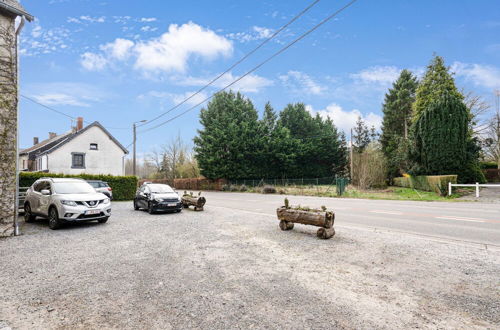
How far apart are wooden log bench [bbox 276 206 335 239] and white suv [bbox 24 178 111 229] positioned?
264 inches

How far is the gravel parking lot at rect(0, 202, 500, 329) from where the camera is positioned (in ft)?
11.3

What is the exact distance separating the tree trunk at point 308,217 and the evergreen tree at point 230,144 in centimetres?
3208

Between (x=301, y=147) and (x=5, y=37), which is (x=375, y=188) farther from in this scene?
(x=5, y=37)

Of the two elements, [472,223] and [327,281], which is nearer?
[327,281]

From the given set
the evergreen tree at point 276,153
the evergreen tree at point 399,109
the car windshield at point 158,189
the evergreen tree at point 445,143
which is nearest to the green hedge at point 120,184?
the car windshield at point 158,189

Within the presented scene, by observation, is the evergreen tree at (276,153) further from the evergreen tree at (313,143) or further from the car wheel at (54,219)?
the car wheel at (54,219)

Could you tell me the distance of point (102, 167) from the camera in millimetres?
34312

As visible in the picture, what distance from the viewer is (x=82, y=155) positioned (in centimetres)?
3275

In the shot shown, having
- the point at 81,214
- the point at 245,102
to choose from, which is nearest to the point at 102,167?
the point at 245,102

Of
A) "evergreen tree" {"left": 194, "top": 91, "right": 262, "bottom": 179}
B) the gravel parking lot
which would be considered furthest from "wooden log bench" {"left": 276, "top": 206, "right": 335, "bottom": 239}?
"evergreen tree" {"left": 194, "top": 91, "right": 262, "bottom": 179}

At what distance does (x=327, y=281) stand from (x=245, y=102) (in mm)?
44268

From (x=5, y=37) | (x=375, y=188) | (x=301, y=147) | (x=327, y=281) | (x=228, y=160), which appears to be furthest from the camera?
(x=301, y=147)

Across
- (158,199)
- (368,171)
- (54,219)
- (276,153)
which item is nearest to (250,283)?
(54,219)

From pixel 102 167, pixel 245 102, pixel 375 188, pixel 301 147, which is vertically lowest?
pixel 375 188
